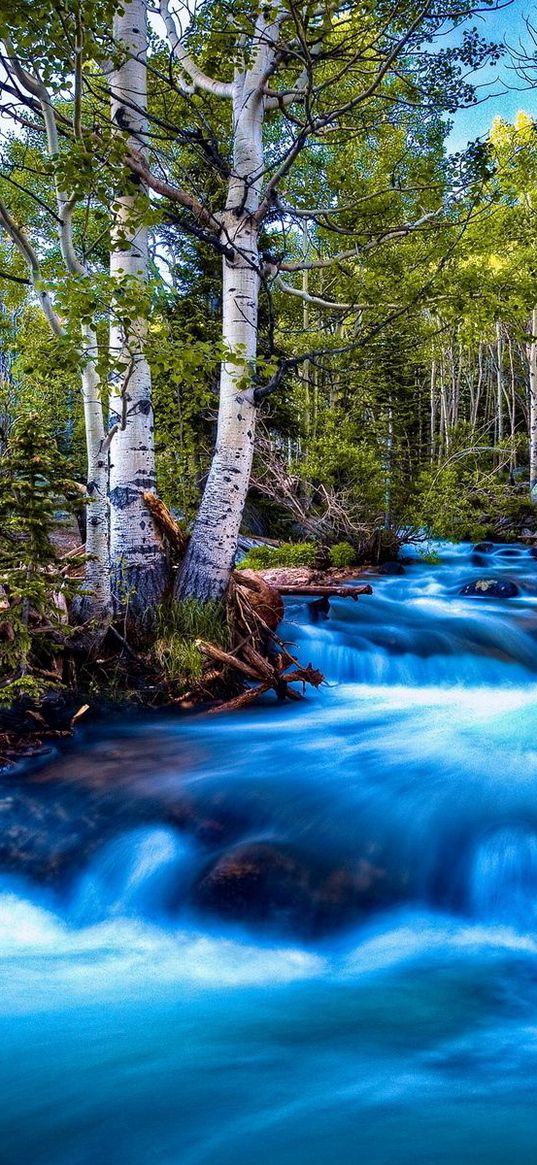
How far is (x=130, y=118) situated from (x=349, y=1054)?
21.4ft

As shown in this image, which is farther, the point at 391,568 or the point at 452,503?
the point at 452,503

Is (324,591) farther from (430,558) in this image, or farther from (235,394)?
(430,558)

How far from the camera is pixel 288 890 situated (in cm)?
340

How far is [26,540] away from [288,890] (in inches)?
119

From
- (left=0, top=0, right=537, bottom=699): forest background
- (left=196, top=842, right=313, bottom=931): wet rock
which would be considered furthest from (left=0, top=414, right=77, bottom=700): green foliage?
(left=196, top=842, right=313, bottom=931): wet rock

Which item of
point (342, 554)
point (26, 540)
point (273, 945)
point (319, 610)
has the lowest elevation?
point (273, 945)

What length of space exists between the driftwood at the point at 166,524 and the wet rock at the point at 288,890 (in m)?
3.31

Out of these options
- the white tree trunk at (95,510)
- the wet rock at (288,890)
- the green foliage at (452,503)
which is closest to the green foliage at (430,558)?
the green foliage at (452,503)

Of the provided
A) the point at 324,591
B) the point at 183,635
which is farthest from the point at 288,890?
the point at 324,591

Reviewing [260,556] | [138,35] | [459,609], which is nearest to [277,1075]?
[138,35]

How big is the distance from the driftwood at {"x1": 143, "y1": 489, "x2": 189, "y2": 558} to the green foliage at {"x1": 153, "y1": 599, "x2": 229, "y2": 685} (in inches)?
23.9

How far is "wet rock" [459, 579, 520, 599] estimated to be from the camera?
1064 centimetres

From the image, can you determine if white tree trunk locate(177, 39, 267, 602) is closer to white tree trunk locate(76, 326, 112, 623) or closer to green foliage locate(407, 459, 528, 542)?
white tree trunk locate(76, 326, 112, 623)

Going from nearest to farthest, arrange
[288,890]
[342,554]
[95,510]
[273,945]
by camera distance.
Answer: [273,945], [288,890], [95,510], [342,554]
